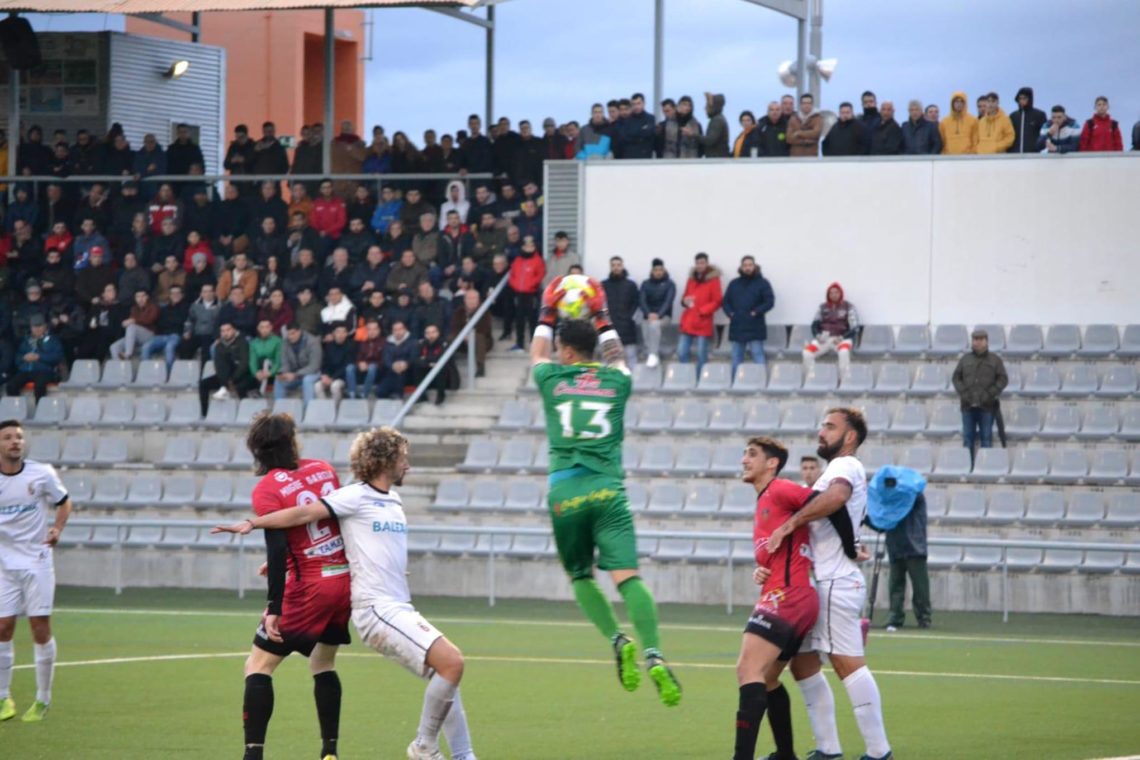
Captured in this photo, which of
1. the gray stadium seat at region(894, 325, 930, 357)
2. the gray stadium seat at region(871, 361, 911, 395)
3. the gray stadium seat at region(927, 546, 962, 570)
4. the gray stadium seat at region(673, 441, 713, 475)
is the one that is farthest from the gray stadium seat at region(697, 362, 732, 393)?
the gray stadium seat at region(927, 546, 962, 570)

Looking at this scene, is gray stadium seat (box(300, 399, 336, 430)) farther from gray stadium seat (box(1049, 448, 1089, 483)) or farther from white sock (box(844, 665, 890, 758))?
white sock (box(844, 665, 890, 758))

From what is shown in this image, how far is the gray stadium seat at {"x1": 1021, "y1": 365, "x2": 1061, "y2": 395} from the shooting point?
2223 centimetres

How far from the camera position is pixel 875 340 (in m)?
23.9

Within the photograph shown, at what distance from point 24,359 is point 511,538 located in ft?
28.3

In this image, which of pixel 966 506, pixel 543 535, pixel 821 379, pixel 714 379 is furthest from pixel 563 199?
pixel 966 506

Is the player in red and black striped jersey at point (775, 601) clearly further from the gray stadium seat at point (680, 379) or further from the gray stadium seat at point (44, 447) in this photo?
the gray stadium seat at point (44, 447)

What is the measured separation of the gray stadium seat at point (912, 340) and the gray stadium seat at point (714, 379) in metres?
2.33

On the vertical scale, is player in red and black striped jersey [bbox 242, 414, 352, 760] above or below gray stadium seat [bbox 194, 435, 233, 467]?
above

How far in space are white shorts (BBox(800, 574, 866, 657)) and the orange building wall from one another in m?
32.4

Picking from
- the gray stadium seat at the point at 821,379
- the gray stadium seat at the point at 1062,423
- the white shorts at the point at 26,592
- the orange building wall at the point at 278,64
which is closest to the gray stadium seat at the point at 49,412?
the gray stadium seat at the point at 821,379

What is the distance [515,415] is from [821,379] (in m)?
4.18

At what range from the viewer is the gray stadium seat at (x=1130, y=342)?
22.5 m

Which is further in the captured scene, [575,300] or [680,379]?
[680,379]

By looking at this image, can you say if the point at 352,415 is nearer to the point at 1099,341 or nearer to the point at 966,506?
the point at 966,506
